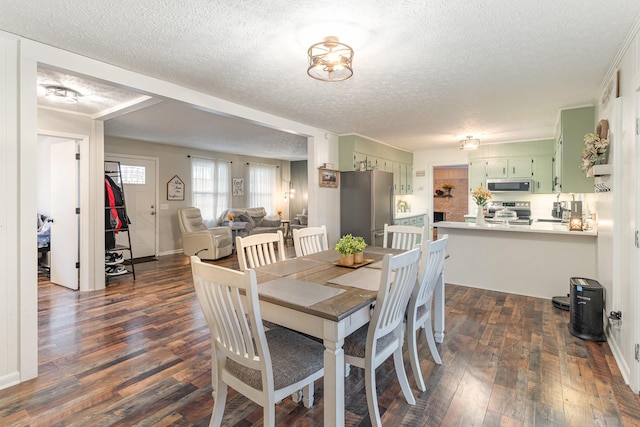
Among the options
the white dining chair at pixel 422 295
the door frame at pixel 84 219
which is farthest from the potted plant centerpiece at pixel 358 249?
the door frame at pixel 84 219

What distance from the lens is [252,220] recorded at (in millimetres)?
7875

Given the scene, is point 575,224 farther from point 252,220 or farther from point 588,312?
point 252,220

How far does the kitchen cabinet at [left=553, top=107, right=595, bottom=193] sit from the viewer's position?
12.0ft

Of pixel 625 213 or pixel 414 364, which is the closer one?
pixel 414 364

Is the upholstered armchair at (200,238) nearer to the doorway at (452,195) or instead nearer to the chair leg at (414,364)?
the chair leg at (414,364)

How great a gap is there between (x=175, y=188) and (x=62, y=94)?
12.6ft

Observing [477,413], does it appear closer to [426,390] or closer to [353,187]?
[426,390]

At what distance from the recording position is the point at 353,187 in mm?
5461

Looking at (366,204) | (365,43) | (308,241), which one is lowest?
(308,241)

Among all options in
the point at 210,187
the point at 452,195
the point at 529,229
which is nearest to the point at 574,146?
the point at 529,229

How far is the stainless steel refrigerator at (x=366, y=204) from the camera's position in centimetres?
526

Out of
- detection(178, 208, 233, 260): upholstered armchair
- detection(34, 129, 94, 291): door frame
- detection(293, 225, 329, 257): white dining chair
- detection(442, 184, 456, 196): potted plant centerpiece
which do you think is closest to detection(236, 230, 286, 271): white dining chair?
detection(293, 225, 329, 257): white dining chair

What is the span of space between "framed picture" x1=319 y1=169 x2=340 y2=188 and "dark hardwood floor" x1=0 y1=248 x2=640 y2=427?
8.84 ft

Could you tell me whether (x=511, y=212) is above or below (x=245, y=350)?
above
